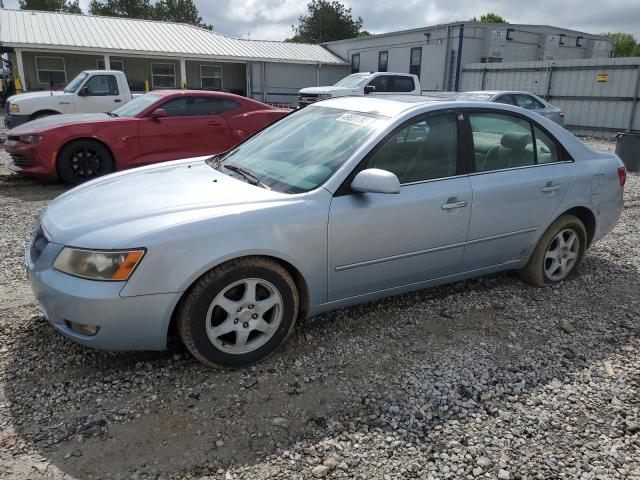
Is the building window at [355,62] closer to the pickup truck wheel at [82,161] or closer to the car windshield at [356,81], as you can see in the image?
the car windshield at [356,81]

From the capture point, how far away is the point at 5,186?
7.92 m

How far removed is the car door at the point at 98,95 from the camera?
450 inches

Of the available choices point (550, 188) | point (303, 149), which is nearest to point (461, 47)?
point (550, 188)

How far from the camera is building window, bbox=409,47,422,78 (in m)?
25.8

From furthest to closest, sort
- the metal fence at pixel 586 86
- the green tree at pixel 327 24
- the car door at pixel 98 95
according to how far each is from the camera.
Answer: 1. the green tree at pixel 327 24
2. the metal fence at pixel 586 86
3. the car door at pixel 98 95

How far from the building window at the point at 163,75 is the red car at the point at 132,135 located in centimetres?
1925

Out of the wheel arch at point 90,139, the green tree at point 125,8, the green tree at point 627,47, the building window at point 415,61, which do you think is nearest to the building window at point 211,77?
the building window at point 415,61

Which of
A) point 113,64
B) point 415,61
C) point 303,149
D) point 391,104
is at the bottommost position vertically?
point 303,149

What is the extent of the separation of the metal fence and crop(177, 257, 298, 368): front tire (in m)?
18.6

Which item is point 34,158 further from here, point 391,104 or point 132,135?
point 391,104

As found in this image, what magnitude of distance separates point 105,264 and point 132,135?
579 cm

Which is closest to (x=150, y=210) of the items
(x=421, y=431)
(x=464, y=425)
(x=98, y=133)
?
(x=421, y=431)

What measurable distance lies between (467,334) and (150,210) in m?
2.30

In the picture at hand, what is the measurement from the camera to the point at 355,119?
363cm
